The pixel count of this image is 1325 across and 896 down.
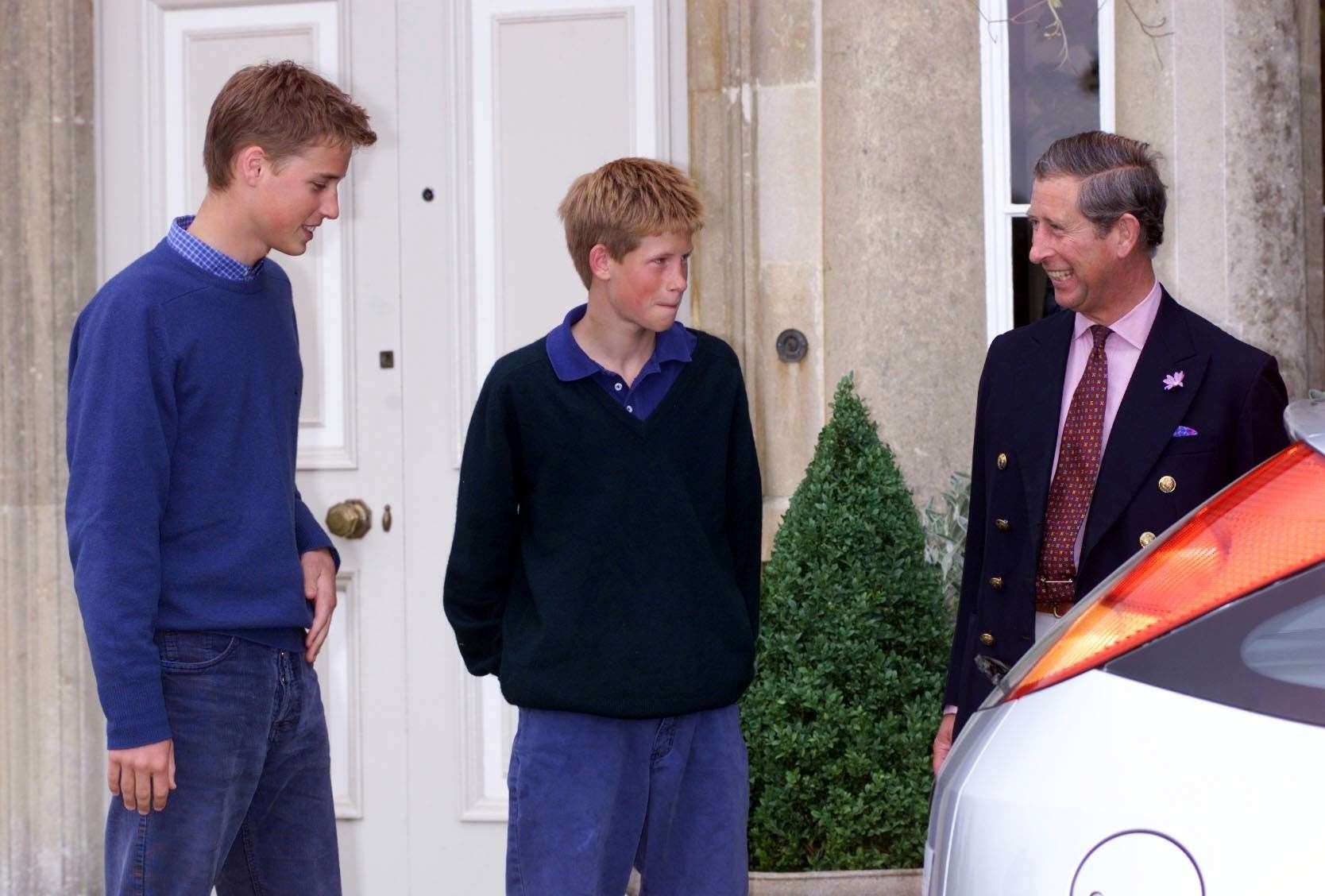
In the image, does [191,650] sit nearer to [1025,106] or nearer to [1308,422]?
[1308,422]

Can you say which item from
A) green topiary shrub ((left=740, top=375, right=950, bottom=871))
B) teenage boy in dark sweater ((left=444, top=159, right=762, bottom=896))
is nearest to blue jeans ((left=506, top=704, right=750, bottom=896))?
teenage boy in dark sweater ((left=444, top=159, right=762, bottom=896))

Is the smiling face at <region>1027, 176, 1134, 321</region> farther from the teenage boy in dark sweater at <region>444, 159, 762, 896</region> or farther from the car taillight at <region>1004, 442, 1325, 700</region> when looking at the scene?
the car taillight at <region>1004, 442, 1325, 700</region>

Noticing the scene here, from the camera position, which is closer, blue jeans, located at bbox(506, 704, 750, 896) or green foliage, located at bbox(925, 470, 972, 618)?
blue jeans, located at bbox(506, 704, 750, 896)

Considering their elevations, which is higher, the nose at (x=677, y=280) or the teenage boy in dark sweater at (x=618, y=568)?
the nose at (x=677, y=280)

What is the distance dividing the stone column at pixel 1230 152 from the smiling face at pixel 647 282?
7.65 feet

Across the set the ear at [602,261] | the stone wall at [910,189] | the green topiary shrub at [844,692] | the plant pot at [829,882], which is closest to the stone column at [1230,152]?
the stone wall at [910,189]

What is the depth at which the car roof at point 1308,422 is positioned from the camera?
5.76ft

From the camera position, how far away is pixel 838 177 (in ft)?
15.4

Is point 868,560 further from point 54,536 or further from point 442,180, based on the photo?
point 54,536

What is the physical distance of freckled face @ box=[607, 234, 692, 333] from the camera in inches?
108

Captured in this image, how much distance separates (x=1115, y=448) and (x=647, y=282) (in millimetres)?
807

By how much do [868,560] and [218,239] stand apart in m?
2.11

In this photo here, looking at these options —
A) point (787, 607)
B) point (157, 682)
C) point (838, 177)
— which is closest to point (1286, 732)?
point (157, 682)

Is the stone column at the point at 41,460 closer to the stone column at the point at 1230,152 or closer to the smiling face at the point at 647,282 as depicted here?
the smiling face at the point at 647,282
